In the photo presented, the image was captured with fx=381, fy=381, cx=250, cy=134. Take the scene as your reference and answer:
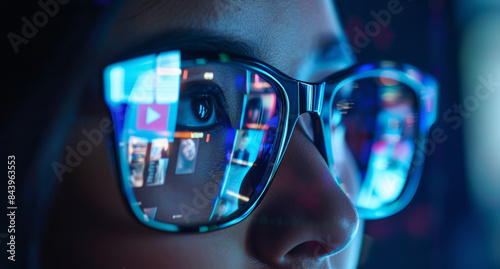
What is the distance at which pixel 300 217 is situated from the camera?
439 mm

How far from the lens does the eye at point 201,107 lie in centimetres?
38

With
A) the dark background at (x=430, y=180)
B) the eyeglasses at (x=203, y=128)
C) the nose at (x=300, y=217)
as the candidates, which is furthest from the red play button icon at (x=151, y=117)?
the dark background at (x=430, y=180)

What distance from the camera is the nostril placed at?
1.46 feet

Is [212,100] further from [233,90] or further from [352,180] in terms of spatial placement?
[352,180]

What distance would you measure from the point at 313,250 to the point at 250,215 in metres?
0.09

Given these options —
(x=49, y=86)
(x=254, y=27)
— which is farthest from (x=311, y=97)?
(x=49, y=86)

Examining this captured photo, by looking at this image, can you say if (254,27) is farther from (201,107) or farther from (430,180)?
(430,180)

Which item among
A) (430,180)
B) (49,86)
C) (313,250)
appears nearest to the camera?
(49,86)

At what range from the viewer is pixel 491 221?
3.07 feet

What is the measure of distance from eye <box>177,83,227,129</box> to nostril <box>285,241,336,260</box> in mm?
176

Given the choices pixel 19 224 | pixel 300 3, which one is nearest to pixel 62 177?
pixel 19 224

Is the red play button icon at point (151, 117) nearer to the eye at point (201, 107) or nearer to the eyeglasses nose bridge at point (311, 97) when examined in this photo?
the eye at point (201, 107)

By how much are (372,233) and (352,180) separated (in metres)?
0.34

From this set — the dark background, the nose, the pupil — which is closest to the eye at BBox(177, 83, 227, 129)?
the pupil
